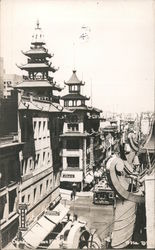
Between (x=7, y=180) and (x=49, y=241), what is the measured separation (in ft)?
5.55

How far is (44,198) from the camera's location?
826cm

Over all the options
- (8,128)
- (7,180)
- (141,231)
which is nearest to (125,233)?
(141,231)

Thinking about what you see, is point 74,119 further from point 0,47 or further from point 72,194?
point 0,47

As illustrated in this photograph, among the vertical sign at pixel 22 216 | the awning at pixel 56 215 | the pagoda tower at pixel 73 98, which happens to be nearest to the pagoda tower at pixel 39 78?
the pagoda tower at pixel 73 98

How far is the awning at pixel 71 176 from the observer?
8.35 meters

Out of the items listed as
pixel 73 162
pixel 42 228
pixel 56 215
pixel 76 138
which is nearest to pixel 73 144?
pixel 76 138

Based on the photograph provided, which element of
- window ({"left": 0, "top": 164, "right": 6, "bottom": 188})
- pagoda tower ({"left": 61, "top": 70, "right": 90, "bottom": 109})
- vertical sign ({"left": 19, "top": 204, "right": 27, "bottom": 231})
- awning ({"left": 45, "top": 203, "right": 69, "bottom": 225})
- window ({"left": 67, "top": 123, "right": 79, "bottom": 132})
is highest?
pagoda tower ({"left": 61, "top": 70, "right": 90, "bottom": 109})

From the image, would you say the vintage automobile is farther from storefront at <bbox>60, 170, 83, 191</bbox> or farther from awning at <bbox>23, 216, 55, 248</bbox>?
awning at <bbox>23, 216, 55, 248</bbox>

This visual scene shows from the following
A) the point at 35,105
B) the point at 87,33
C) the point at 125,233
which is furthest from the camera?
the point at 35,105

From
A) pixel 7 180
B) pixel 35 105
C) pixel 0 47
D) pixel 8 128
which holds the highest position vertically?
pixel 0 47

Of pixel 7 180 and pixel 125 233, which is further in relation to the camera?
pixel 7 180

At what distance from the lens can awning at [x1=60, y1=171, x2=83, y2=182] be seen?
8.35m

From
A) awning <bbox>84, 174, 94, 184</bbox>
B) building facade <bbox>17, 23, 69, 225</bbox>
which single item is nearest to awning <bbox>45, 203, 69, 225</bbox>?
building facade <bbox>17, 23, 69, 225</bbox>

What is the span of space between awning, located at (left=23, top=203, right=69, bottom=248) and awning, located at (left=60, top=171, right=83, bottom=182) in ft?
7.20
